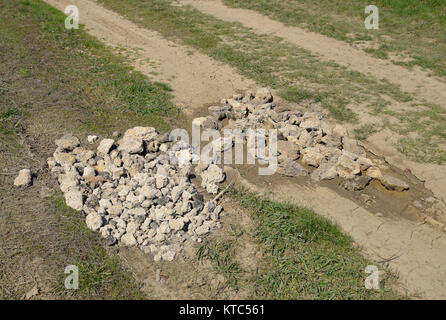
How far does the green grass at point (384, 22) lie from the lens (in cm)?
1154

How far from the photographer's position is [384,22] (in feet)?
44.3

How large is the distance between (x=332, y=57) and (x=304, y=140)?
4.67 metres

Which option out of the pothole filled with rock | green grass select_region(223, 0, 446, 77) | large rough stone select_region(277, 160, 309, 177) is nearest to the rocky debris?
the pothole filled with rock

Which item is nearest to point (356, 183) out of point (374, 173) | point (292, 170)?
point (374, 173)

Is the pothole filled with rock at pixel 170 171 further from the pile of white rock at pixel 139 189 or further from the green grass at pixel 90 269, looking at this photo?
the green grass at pixel 90 269

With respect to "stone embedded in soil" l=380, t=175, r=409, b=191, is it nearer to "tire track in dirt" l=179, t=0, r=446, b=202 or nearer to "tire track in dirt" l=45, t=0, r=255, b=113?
"tire track in dirt" l=179, t=0, r=446, b=202

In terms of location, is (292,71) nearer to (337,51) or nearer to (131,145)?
(337,51)

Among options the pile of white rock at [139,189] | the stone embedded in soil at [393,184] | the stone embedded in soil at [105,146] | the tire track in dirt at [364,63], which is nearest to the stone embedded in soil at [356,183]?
the stone embedded in soil at [393,184]

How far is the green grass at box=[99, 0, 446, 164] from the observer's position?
8.71 metres

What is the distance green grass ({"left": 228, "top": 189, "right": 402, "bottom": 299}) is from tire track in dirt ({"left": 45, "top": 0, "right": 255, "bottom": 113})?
387cm

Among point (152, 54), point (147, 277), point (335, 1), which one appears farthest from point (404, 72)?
point (147, 277)

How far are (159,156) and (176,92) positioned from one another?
9.57ft

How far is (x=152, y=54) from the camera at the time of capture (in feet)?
37.6

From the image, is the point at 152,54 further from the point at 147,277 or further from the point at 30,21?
the point at 147,277
